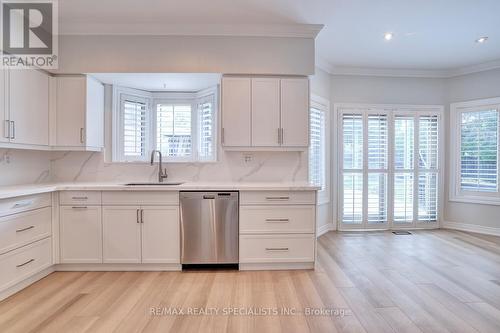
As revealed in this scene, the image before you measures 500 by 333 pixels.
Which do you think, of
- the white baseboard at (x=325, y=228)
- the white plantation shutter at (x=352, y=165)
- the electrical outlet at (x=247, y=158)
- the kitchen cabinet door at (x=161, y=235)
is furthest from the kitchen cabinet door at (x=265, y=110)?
the white baseboard at (x=325, y=228)

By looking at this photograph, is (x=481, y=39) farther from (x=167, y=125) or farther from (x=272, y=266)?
(x=167, y=125)

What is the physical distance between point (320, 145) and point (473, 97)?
107 inches

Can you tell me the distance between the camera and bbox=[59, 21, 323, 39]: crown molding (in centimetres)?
309

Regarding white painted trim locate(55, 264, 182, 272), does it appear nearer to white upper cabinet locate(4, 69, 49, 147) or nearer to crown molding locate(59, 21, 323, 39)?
white upper cabinet locate(4, 69, 49, 147)

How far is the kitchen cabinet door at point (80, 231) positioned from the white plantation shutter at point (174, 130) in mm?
1201

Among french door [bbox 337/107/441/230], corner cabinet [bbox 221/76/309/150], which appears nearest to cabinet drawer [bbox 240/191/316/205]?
corner cabinet [bbox 221/76/309/150]

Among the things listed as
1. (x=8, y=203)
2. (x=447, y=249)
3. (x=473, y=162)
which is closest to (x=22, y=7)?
(x=8, y=203)

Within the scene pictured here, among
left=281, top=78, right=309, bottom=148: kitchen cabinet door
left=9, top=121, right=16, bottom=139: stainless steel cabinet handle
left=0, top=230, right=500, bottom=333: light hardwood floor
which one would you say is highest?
left=281, top=78, right=309, bottom=148: kitchen cabinet door

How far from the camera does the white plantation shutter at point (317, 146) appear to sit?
4.07 meters

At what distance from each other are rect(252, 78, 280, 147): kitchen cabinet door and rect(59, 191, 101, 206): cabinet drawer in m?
1.79

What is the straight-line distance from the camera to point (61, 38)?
3113 millimetres

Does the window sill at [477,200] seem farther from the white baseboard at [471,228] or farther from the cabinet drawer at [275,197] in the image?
the cabinet drawer at [275,197]

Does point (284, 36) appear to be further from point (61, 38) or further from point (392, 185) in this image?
point (392, 185)

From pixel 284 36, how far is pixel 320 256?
8.86ft
